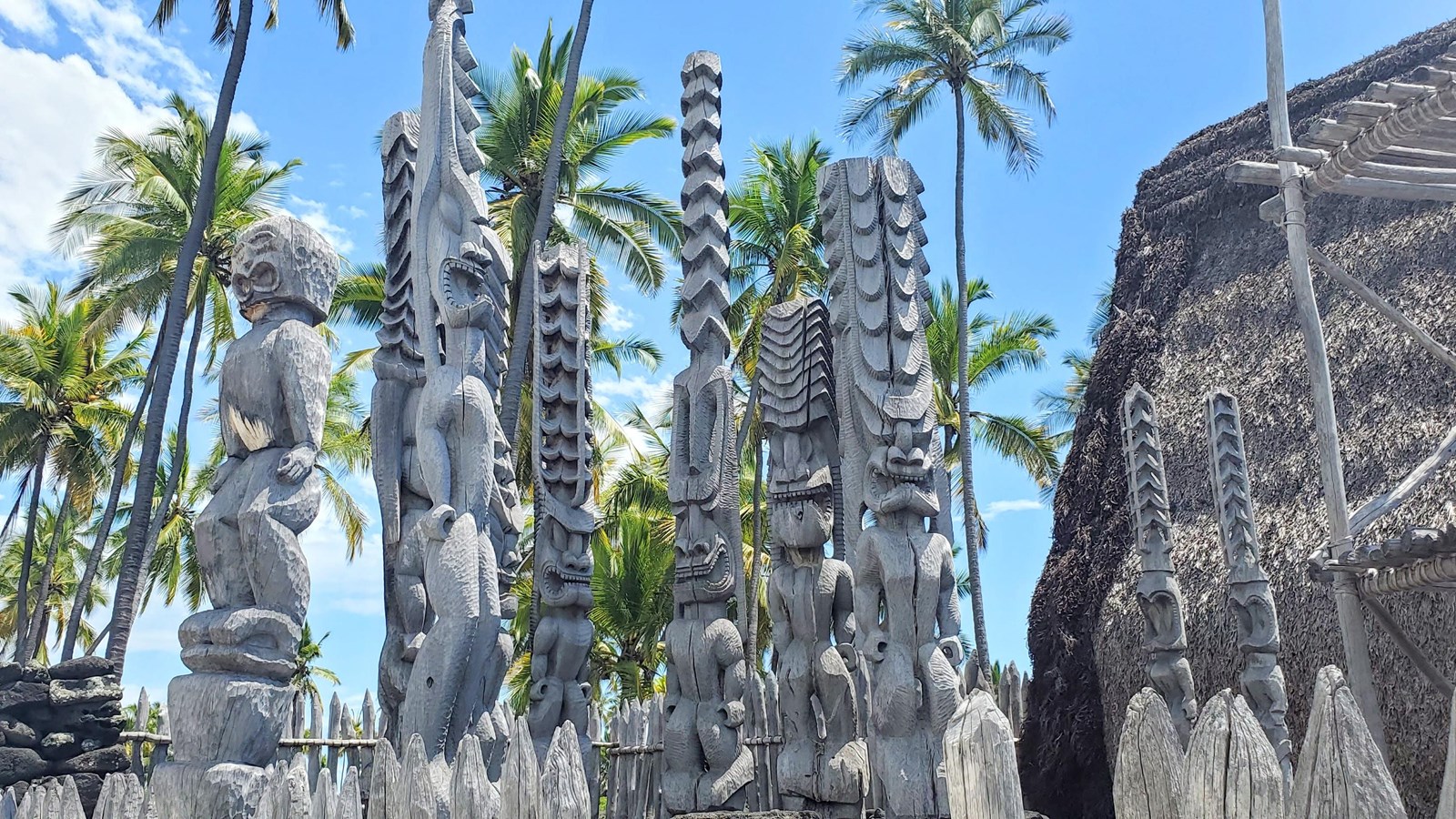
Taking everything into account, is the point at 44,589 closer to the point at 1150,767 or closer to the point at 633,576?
the point at 633,576

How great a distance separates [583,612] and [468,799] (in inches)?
162

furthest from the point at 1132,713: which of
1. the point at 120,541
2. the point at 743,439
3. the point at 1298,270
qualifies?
the point at 120,541

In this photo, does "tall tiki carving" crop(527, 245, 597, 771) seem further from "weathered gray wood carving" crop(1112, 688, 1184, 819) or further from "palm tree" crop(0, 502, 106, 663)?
"palm tree" crop(0, 502, 106, 663)

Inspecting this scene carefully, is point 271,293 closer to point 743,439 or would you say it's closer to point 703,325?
point 703,325

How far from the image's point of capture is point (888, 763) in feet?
18.5

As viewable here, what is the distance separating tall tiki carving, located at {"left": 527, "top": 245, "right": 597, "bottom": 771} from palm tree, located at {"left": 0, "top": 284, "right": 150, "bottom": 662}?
54.3 feet

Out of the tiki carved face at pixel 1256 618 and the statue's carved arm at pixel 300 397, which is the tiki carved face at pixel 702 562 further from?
the tiki carved face at pixel 1256 618

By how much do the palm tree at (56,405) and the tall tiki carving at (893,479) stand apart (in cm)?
1852

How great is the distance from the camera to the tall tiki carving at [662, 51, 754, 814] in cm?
699

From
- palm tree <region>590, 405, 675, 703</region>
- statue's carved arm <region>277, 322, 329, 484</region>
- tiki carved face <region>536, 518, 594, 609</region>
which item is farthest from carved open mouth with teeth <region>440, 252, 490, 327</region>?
palm tree <region>590, 405, 675, 703</region>

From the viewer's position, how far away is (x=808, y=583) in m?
7.29

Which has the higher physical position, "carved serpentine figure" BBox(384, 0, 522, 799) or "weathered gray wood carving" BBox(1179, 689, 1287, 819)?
"carved serpentine figure" BBox(384, 0, 522, 799)

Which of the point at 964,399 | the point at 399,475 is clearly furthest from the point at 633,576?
the point at 399,475

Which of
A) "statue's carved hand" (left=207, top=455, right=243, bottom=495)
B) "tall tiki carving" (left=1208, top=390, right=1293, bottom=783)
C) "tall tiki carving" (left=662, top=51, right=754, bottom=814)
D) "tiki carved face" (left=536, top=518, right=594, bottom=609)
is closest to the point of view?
"statue's carved hand" (left=207, top=455, right=243, bottom=495)
